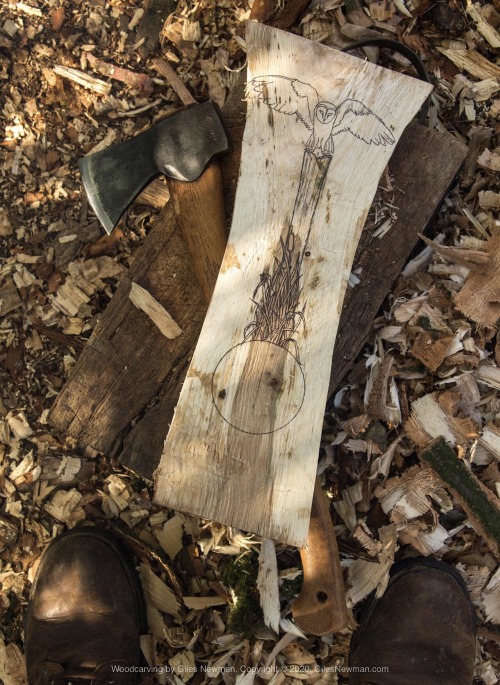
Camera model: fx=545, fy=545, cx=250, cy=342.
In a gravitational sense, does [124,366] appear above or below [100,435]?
above

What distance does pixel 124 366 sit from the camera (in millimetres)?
2393

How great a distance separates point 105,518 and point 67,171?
174cm

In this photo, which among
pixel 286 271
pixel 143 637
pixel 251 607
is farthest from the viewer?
pixel 143 637

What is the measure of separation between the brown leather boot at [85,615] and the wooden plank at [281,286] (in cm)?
88

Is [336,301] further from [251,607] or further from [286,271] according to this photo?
[251,607]

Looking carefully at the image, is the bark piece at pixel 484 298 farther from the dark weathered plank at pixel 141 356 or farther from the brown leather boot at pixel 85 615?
the brown leather boot at pixel 85 615

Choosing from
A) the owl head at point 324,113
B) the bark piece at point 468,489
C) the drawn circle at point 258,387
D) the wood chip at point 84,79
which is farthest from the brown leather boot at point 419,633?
the wood chip at point 84,79

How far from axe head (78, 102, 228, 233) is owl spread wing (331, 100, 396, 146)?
46 centimetres

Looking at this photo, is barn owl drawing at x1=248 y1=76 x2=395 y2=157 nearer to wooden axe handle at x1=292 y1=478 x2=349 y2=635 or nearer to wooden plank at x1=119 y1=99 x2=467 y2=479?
wooden plank at x1=119 y1=99 x2=467 y2=479

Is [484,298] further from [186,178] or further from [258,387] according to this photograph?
[186,178]

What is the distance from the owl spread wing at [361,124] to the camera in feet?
6.89

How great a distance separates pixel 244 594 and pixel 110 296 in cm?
151

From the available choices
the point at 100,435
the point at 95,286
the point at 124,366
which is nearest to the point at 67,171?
the point at 95,286

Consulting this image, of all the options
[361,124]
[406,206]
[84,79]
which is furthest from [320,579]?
[84,79]
